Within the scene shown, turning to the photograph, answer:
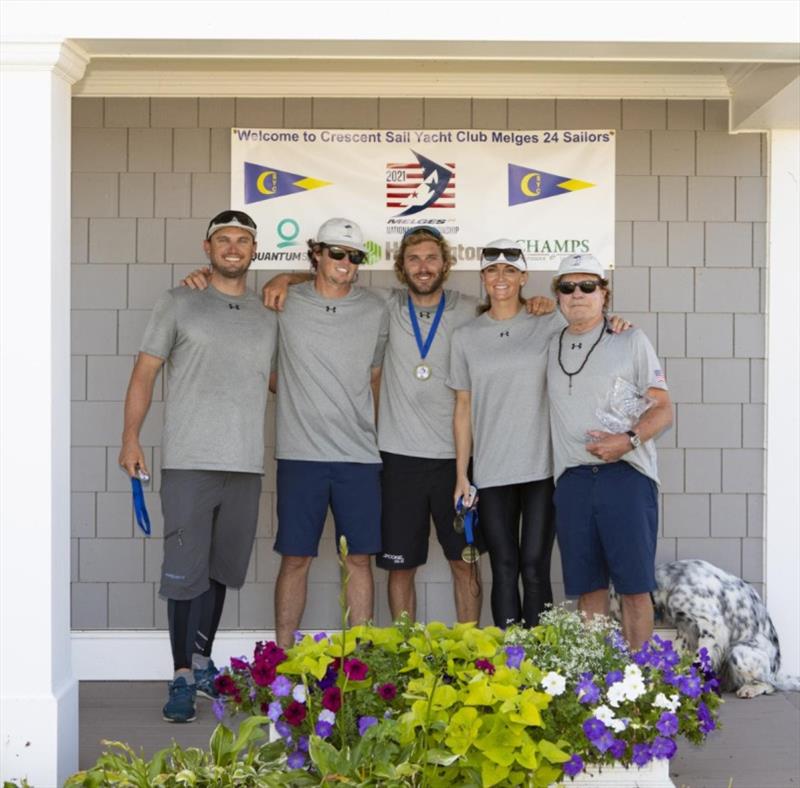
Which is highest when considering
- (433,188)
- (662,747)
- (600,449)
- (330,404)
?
(433,188)

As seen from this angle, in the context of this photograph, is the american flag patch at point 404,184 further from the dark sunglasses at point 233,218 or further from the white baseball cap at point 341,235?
the dark sunglasses at point 233,218

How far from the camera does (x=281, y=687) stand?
3871mm

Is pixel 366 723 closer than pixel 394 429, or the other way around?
pixel 366 723

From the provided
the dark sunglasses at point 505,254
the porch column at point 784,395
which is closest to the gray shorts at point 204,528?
the dark sunglasses at point 505,254

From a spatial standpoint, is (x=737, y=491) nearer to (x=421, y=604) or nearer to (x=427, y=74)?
(x=421, y=604)

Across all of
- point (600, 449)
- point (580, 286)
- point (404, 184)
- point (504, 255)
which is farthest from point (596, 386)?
point (404, 184)

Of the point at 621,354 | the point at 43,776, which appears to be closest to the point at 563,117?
→ the point at 621,354

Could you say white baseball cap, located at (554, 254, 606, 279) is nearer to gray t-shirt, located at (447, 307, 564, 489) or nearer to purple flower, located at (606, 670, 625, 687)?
gray t-shirt, located at (447, 307, 564, 489)

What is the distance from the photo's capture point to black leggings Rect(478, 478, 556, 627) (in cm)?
557

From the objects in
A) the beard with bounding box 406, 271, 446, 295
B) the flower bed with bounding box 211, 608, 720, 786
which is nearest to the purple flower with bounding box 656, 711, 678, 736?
the flower bed with bounding box 211, 608, 720, 786

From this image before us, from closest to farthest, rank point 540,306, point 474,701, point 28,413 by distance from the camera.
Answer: point 474,701 → point 28,413 → point 540,306

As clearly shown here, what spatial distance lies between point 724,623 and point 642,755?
2229 mm

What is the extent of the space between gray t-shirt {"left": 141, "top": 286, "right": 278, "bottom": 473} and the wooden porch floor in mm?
1079

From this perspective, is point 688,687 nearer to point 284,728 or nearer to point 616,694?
point 616,694
